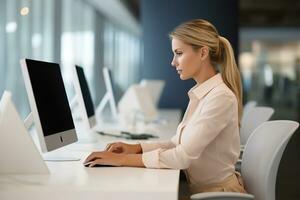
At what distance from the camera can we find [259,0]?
1462cm

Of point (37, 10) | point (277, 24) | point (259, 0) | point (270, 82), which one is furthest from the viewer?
point (277, 24)

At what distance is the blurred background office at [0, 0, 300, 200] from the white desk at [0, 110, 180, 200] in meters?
1.42

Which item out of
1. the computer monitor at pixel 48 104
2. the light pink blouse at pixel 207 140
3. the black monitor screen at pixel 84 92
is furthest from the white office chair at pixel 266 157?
the black monitor screen at pixel 84 92

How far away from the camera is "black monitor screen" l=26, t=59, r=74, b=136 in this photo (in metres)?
2.32

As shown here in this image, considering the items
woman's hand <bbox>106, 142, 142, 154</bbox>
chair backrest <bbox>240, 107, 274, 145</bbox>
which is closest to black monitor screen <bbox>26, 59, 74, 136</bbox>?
woman's hand <bbox>106, 142, 142, 154</bbox>

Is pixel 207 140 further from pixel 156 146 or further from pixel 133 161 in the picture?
pixel 156 146

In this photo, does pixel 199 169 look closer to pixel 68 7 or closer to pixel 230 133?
pixel 230 133

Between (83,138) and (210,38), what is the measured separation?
153 centimetres

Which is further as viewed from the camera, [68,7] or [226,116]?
[68,7]

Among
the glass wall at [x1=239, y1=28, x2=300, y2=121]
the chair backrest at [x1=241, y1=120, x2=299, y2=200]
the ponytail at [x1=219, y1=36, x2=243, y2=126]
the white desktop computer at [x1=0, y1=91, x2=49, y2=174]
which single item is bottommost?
the glass wall at [x1=239, y1=28, x2=300, y2=121]

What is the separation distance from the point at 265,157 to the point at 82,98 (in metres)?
1.24

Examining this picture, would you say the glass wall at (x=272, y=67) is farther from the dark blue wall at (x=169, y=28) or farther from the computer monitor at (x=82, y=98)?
the computer monitor at (x=82, y=98)

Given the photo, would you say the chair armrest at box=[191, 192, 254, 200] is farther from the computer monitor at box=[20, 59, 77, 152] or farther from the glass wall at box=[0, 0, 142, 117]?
the glass wall at box=[0, 0, 142, 117]

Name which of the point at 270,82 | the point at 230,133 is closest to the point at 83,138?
the point at 230,133
